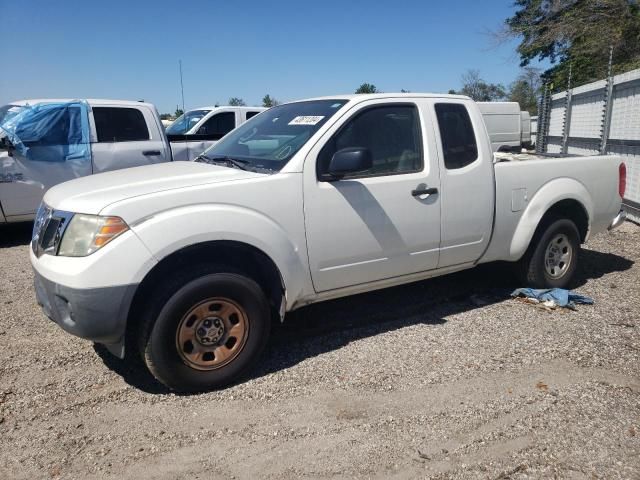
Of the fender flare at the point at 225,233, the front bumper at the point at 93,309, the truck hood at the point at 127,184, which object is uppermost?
the truck hood at the point at 127,184

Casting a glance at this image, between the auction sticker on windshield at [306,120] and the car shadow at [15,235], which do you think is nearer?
the auction sticker on windshield at [306,120]

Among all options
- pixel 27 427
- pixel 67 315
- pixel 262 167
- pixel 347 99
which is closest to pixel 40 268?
pixel 67 315

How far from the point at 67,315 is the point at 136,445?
85cm

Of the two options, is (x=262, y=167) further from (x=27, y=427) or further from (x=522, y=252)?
(x=522, y=252)

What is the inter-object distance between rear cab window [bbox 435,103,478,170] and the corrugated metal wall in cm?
523

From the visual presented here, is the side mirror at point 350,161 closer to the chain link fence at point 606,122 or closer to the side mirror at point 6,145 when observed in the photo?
the side mirror at point 6,145

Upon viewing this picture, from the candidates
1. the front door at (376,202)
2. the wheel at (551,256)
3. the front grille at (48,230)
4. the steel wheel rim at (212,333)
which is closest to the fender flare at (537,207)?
the wheel at (551,256)

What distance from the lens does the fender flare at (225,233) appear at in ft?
9.91

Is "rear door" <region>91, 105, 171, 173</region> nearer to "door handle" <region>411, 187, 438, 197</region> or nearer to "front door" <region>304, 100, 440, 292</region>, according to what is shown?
"front door" <region>304, 100, 440, 292</region>

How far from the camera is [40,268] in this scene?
3154 millimetres

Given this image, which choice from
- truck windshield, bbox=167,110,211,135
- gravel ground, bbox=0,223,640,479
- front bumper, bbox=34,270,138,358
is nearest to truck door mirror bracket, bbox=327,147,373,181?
gravel ground, bbox=0,223,640,479

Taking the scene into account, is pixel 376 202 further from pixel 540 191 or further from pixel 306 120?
pixel 540 191

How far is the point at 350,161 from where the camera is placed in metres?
3.46

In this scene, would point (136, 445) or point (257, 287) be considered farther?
point (257, 287)
